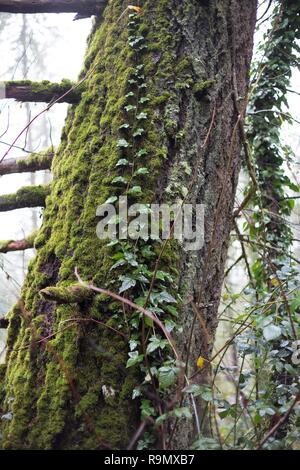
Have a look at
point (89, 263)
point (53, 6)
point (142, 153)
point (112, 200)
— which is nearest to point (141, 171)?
point (142, 153)

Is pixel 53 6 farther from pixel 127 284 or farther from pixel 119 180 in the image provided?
pixel 127 284

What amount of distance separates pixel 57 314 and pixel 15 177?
12.7 m

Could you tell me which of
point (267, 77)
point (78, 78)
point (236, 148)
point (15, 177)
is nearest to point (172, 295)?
point (236, 148)

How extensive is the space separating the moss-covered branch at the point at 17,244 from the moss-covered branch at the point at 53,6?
1563 mm

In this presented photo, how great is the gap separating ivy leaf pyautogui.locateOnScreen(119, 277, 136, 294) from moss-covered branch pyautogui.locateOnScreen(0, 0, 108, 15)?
2014mm

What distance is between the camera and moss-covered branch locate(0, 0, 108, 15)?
262cm

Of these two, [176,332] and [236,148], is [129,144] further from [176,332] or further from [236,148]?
[176,332]

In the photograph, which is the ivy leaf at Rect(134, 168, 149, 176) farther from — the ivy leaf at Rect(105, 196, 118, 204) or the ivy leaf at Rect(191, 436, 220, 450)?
the ivy leaf at Rect(191, 436, 220, 450)

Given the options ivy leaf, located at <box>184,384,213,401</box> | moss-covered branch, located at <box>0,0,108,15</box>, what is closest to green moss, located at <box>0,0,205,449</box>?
moss-covered branch, located at <box>0,0,108,15</box>

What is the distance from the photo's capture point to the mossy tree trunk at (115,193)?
171cm

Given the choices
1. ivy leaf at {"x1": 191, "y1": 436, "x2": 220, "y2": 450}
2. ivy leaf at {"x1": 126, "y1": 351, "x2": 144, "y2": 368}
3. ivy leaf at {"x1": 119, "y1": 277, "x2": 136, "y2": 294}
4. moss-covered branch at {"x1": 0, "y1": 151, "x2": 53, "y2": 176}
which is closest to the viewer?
ivy leaf at {"x1": 191, "y1": 436, "x2": 220, "y2": 450}

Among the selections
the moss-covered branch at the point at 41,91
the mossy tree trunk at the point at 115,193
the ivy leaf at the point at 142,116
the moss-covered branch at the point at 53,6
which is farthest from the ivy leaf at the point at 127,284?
the moss-covered branch at the point at 53,6

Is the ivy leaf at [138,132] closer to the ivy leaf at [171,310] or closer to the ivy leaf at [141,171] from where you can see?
the ivy leaf at [141,171]

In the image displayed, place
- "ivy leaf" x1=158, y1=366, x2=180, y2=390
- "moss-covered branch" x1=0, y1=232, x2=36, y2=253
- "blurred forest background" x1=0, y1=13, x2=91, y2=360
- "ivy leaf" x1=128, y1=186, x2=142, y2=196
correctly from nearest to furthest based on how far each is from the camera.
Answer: "ivy leaf" x1=158, y1=366, x2=180, y2=390, "ivy leaf" x1=128, y1=186, x2=142, y2=196, "moss-covered branch" x1=0, y1=232, x2=36, y2=253, "blurred forest background" x1=0, y1=13, x2=91, y2=360
